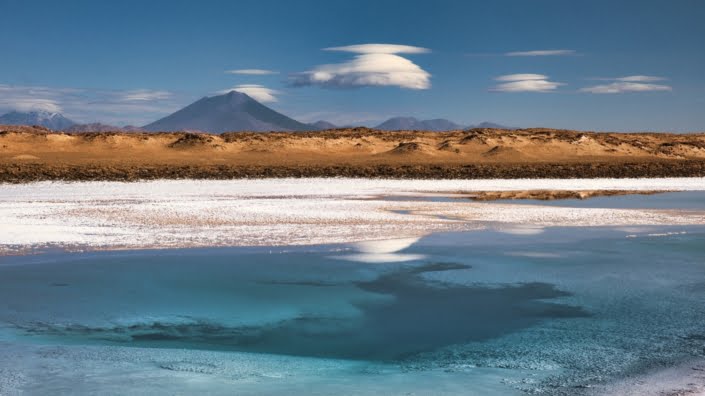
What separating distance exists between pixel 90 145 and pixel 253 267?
53.1 meters

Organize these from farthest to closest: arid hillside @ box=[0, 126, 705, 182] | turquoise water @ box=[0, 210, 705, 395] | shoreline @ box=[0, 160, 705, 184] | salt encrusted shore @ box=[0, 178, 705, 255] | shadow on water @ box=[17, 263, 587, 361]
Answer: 1. arid hillside @ box=[0, 126, 705, 182]
2. shoreline @ box=[0, 160, 705, 184]
3. salt encrusted shore @ box=[0, 178, 705, 255]
4. shadow on water @ box=[17, 263, 587, 361]
5. turquoise water @ box=[0, 210, 705, 395]

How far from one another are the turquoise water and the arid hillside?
83.2 ft

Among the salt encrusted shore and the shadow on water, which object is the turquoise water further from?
the salt encrusted shore

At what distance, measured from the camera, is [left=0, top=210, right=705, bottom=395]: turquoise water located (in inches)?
261

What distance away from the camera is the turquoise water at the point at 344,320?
6.63m

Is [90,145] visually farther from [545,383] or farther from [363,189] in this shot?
[545,383]

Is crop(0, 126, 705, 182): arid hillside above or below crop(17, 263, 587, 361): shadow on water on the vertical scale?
above

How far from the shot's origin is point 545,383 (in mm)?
6355

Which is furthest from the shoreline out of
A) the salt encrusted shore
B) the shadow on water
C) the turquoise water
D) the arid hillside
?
the shadow on water

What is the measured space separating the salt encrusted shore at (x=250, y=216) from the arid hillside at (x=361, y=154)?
1088 cm

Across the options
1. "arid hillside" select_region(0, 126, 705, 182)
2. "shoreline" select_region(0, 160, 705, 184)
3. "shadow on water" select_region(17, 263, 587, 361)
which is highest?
"arid hillside" select_region(0, 126, 705, 182)

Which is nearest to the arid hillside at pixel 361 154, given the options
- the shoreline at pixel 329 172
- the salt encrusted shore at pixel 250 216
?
the shoreline at pixel 329 172

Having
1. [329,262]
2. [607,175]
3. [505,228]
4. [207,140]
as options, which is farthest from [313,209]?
[207,140]

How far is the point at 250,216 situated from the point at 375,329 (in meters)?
10.3
